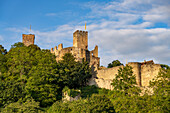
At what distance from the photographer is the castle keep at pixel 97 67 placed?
47.9 meters

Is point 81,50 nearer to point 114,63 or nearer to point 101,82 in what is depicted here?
point 101,82

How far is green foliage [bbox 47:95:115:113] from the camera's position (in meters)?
37.1

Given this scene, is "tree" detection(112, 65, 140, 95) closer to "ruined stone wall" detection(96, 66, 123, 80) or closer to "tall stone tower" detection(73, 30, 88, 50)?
"ruined stone wall" detection(96, 66, 123, 80)

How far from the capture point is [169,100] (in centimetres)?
3762

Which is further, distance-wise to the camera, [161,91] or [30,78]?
[30,78]

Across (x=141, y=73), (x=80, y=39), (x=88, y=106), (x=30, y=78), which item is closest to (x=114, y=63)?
(x=80, y=39)

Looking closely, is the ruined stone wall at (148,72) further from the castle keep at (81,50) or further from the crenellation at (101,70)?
the castle keep at (81,50)

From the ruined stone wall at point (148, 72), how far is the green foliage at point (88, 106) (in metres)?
11.5

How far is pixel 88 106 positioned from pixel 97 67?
20827 millimetres

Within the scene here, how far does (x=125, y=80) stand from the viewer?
1884 inches

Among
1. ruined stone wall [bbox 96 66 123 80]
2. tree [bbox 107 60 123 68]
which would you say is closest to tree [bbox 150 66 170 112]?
ruined stone wall [bbox 96 66 123 80]

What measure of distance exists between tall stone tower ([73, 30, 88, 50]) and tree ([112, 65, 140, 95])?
13373mm

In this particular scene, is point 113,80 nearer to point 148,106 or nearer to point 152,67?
point 152,67

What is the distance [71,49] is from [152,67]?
17000mm
